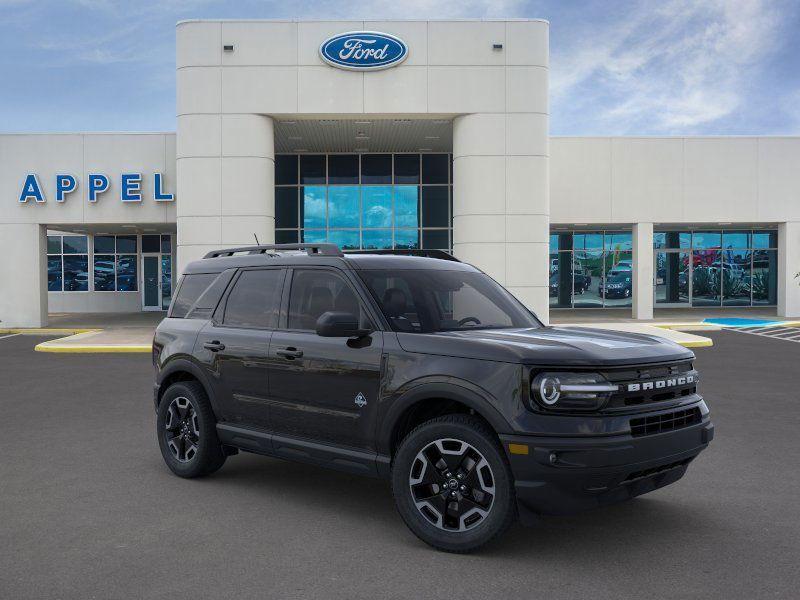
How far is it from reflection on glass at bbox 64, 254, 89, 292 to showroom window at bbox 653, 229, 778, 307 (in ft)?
84.9

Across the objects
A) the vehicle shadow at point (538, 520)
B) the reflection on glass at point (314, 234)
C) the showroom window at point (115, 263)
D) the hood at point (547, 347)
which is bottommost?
the vehicle shadow at point (538, 520)

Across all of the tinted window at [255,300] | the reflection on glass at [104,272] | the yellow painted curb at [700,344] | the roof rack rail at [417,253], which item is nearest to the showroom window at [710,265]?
the yellow painted curb at [700,344]

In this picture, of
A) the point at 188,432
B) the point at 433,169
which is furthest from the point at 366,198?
the point at 188,432

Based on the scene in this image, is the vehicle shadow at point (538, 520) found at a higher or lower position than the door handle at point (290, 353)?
lower

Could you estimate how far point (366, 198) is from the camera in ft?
90.7

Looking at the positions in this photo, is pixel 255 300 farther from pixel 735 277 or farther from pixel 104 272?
pixel 735 277

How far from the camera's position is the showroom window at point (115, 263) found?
112 feet

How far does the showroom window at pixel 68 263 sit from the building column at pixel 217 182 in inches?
611

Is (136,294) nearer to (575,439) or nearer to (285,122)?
(285,122)

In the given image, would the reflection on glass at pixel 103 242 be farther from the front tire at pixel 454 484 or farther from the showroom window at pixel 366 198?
the front tire at pixel 454 484

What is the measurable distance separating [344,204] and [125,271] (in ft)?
41.1

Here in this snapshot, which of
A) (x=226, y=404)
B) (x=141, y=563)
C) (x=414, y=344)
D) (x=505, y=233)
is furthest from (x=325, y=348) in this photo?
(x=505, y=233)

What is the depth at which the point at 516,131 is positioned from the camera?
21.0 meters

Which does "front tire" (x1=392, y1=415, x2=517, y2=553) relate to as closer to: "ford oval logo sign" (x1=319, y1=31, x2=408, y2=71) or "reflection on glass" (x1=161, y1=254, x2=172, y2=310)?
"ford oval logo sign" (x1=319, y1=31, x2=408, y2=71)
